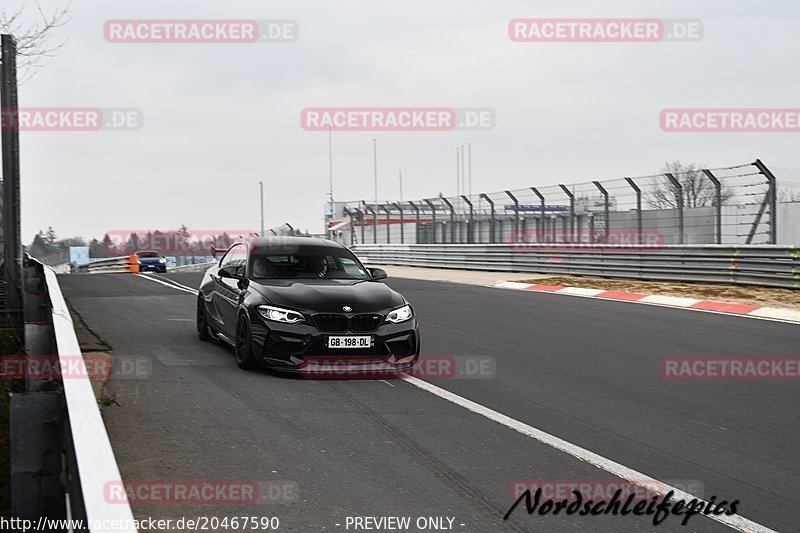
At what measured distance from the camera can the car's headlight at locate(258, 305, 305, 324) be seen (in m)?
8.41

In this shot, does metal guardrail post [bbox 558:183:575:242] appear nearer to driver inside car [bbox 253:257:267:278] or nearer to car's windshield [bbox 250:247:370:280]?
car's windshield [bbox 250:247:370:280]

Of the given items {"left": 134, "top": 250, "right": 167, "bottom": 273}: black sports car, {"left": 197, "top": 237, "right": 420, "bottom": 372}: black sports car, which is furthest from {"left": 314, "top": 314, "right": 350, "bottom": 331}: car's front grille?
{"left": 134, "top": 250, "right": 167, "bottom": 273}: black sports car

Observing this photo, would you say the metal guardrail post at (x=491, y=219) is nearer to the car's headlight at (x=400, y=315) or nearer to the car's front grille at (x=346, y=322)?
the car's headlight at (x=400, y=315)

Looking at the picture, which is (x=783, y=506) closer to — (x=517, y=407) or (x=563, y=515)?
(x=563, y=515)

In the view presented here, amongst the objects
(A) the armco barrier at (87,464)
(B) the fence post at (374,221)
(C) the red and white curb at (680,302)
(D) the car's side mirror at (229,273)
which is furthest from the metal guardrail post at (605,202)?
(A) the armco barrier at (87,464)

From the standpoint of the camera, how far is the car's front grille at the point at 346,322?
8383 millimetres

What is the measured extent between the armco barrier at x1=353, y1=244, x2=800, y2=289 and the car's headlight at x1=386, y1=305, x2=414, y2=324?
11352 millimetres

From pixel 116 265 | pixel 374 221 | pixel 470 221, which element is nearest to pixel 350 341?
pixel 470 221

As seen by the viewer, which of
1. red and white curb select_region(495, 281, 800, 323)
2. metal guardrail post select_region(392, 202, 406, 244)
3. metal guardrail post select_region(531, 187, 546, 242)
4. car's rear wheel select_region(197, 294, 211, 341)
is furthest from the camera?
metal guardrail post select_region(392, 202, 406, 244)

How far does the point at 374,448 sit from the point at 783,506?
8.22ft

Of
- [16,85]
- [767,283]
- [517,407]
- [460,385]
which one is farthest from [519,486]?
[767,283]

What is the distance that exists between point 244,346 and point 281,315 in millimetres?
649

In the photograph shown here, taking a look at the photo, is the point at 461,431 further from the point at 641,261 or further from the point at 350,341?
the point at 641,261

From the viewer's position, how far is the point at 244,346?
884 cm
